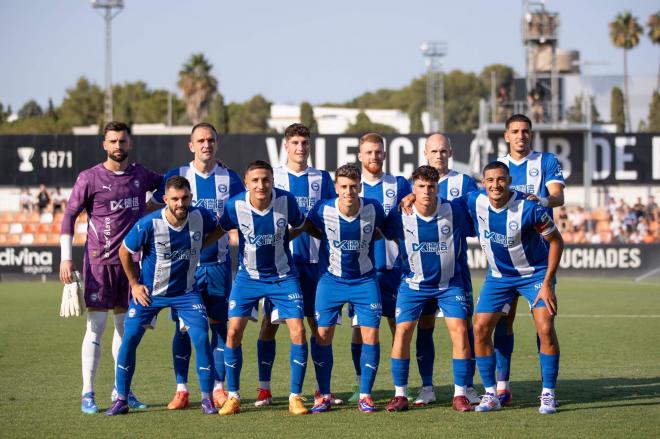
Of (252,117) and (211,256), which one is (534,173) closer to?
(211,256)

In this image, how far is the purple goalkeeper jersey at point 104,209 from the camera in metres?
8.18

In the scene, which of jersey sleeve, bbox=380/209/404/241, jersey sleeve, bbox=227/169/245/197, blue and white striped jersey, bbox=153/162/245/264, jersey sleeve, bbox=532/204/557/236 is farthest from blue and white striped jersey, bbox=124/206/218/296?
jersey sleeve, bbox=532/204/557/236

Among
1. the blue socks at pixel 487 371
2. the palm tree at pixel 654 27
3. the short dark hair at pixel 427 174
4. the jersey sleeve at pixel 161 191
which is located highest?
the palm tree at pixel 654 27

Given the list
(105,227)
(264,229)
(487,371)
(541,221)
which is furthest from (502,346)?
(105,227)

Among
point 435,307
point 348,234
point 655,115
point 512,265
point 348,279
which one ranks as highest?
point 655,115

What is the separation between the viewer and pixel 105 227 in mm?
8211

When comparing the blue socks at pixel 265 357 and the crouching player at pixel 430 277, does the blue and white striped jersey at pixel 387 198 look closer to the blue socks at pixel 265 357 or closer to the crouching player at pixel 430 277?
the crouching player at pixel 430 277

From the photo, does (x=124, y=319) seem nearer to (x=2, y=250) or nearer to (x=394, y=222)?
(x=394, y=222)

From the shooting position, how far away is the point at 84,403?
25.9ft

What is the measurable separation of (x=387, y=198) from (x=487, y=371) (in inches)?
66.1

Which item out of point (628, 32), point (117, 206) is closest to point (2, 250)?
point (117, 206)

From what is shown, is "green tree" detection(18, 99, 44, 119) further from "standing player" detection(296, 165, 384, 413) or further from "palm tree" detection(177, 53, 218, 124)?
"standing player" detection(296, 165, 384, 413)

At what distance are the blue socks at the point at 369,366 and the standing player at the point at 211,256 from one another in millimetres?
1194

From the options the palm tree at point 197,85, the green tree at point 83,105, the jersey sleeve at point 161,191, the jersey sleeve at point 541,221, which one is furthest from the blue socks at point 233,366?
the green tree at point 83,105
